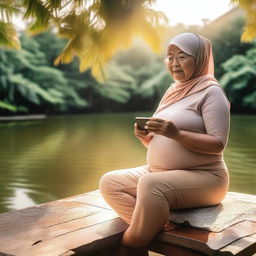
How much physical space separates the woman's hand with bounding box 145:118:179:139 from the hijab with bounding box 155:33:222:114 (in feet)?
1.16

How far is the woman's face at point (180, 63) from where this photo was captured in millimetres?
2559

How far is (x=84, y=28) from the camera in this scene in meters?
3.80

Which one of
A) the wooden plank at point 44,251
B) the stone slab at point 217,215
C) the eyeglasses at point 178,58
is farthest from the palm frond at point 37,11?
the wooden plank at point 44,251

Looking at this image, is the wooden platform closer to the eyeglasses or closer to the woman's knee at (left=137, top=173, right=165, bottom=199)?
the woman's knee at (left=137, top=173, right=165, bottom=199)

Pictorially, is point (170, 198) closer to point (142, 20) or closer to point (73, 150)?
point (142, 20)

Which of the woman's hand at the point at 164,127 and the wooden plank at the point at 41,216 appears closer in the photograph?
the woman's hand at the point at 164,127

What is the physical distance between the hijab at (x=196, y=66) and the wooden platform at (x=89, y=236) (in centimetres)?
83

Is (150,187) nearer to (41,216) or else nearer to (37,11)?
(41,216)

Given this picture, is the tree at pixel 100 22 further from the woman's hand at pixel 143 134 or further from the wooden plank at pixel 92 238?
the wooden plank at pixel 92 238

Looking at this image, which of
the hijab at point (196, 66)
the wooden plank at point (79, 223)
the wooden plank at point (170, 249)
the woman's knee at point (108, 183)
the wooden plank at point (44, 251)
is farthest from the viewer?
the woman's knee at point (108, 183)

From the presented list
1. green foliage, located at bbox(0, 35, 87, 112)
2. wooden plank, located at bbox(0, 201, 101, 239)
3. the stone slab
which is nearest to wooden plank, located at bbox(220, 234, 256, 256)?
the stone slab

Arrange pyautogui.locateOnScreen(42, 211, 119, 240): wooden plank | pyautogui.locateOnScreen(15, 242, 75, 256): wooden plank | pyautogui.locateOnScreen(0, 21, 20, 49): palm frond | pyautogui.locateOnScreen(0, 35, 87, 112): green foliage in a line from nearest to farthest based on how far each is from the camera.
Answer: pyautogui.locateOnScreen(15, 242, 75, 256): wooden plank
pyautogui.locateOnScreen(42, 211, 119, 240): wooden plank
pyautogui.locateOnScreen(0, 21, 20, 49): palm frond
pyautogui.locateOnScreen(0, 35, 87, 112): green foliage

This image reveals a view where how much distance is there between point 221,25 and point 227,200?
30273 millimetres

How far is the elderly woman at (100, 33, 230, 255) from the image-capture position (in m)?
2.32
